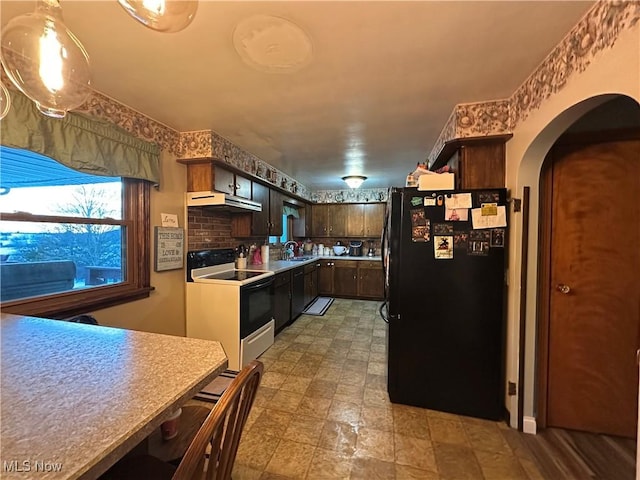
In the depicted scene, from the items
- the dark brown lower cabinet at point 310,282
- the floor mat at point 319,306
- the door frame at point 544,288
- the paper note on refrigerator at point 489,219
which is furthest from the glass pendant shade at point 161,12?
the floor mat at point 319,306

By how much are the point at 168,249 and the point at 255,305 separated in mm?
1005

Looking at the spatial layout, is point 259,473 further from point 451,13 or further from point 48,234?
point 451,13

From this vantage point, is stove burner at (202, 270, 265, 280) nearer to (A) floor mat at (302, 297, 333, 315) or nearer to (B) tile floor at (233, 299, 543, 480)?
(B) tile floor at (233, 299, 543, 480)

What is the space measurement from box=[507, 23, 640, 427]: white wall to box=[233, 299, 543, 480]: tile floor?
392 millimetres

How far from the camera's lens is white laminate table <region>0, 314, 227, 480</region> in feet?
1.66

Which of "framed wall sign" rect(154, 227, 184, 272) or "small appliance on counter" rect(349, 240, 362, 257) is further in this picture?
"small appliance on counter" rect(349, 240, 362, 257)

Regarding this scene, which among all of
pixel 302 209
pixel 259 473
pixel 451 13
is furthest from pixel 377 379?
pixel 302 209

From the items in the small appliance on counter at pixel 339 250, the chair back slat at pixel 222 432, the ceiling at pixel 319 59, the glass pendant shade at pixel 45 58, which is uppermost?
the ceiling at pixel 319 59

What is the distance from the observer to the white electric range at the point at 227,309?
101 inches

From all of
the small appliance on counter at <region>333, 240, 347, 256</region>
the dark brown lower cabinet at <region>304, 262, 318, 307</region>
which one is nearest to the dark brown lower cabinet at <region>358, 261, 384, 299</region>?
the small appliance on counter at <region>333, 240, 347, 256</region>

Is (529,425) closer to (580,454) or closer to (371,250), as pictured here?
(580,454)

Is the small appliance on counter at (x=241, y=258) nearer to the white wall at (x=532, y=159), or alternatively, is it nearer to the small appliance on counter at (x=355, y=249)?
the small appliance on counter at (x=355, y=249)

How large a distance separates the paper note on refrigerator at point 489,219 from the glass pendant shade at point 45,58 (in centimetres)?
219

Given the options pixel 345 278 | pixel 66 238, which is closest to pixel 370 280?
pixel 345 278
